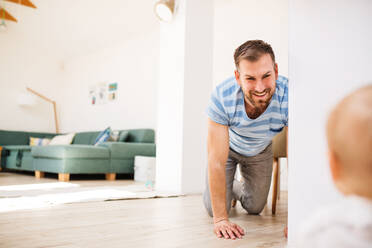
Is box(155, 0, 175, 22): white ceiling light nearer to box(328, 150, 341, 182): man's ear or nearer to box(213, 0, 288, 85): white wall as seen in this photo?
box(213, 0, 288, 85): white wall

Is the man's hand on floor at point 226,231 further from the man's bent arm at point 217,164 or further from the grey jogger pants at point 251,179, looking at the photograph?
the grey jogger pants at point 251,179

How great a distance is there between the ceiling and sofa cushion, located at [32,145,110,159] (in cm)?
193

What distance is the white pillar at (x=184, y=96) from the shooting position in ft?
8.78

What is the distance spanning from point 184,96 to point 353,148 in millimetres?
2282

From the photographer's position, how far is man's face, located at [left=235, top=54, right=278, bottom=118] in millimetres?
1117

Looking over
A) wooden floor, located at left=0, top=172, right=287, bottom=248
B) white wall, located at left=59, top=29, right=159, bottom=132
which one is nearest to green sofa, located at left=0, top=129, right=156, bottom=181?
white wall, located at left=59, top=29, right=159, bottom=132

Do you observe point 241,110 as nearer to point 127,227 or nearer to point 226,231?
point 226,231

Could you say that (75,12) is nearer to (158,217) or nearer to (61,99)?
(61,99)

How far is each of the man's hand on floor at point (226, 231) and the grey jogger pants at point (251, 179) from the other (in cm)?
38

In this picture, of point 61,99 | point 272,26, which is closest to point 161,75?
point 272,26

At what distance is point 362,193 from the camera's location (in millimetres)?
451

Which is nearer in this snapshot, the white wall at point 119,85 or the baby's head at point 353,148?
the baby's head at point 353,148

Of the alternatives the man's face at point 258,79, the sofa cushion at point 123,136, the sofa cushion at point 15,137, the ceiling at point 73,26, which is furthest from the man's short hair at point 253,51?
the sofa cushion at point 15,137

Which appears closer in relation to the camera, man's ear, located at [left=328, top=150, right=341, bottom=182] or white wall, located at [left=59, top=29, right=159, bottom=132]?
man's ear, located at [left=328, top=150, right=341, bottom=182]
